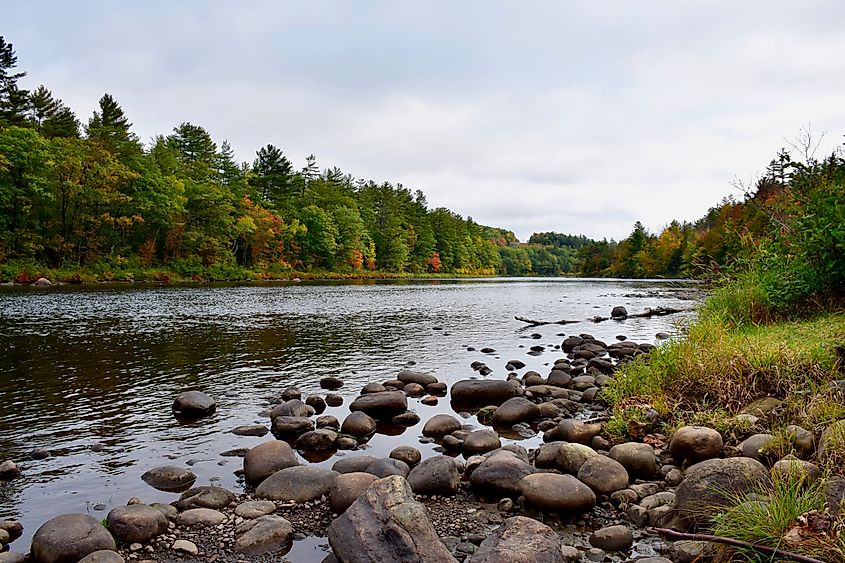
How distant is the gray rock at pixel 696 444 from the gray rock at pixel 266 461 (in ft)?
16.7

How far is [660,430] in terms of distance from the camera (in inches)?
318

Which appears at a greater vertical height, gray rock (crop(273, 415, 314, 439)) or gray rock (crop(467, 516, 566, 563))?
gray rock (crop(467, 516, 566, 563))

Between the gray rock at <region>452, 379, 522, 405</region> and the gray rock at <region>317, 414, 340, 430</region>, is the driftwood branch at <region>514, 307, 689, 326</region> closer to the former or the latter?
the gray rock at <region>452, 379, 522, 405</region>

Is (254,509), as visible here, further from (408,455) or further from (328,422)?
(328,422)

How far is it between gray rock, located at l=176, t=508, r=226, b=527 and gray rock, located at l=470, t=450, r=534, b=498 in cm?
294

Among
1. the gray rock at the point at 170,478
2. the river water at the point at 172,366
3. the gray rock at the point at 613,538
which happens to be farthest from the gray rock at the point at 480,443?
the gray rock at the point at 170,478

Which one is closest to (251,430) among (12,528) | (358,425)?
(358,425)

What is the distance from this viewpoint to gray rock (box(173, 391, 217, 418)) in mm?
10141

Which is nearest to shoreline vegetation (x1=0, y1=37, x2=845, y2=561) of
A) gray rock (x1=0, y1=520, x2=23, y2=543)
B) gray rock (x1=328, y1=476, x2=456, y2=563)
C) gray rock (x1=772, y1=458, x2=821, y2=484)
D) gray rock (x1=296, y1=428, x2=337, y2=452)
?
gray rock (x1=772, y1=458, x2=821, y2=484)

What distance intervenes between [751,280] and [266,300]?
29.6 meters

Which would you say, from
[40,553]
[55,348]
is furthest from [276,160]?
[40,553]

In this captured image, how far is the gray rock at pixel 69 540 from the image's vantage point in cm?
489

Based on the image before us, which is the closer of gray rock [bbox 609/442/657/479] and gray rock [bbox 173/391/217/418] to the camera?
gray rock [bbox 609/442/657/479]

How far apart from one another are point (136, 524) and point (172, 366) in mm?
9872
